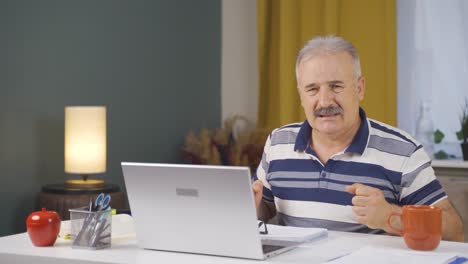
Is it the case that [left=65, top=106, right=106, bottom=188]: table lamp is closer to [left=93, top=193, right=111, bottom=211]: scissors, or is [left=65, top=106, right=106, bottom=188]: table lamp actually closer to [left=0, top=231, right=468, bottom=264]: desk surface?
[left=0, top=231, right=468, bottom=264]: desk surface

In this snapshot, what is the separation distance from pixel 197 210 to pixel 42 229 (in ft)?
1.37

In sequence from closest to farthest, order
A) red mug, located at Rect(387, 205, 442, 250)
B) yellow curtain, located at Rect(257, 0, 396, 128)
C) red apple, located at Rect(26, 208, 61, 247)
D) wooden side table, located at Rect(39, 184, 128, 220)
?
red mug, located at Rect(387, 205, 442, 250)
red apple, located at Rect(26, 208, 61, 247)
wooden side table, located at Rect(39, 184, 128, 220)
yellow curtain, located at Rect(257, 0, 396, 128)

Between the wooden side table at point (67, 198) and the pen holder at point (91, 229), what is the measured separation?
1446 mm

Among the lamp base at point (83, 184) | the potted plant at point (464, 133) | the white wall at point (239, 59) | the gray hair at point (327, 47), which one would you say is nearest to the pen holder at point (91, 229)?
the gray hair at point (327, 47)

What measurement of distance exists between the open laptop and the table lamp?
67.6 inches

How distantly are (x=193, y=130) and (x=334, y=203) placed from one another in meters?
2.55

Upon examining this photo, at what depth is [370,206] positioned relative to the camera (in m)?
1.91

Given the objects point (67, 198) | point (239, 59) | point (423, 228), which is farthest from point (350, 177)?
point (239, 59)

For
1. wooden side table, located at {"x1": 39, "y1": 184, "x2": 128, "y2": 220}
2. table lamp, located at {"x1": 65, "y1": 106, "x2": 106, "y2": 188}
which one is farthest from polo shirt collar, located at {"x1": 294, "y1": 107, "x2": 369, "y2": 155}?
table lamp, located at {"x1": 65, "y1": 106, "x2": 106, "y2": 188}

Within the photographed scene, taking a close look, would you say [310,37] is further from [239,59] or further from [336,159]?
[336,159]

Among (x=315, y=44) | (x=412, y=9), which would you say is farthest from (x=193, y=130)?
(x=315, y=44)

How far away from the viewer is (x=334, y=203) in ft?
7.43

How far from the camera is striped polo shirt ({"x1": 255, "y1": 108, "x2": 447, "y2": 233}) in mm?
2213

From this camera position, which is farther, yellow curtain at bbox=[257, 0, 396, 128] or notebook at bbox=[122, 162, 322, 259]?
yellow curtain at bbox=[257, 0, 396, 128]
